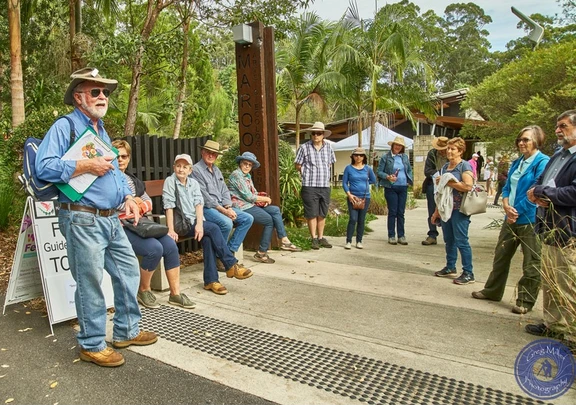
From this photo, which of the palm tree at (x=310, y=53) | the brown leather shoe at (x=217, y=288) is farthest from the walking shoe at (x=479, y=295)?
the palm tree at (x=310, y=53)

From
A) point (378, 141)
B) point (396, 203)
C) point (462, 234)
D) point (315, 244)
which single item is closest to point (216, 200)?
point (315, 244)

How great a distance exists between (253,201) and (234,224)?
49 cm

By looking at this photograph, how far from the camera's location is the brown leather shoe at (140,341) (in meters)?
3.58

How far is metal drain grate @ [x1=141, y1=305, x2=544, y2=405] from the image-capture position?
9.58 ft

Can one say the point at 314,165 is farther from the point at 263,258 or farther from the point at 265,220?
the point at 263,258

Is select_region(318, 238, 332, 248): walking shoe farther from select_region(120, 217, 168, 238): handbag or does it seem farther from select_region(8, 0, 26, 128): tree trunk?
select_region(8, 0, 26, 128): tree trunk

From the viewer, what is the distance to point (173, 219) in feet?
16.3

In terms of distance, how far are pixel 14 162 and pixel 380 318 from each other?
5773mm

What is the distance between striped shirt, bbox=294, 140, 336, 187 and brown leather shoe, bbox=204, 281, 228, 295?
9.31ft

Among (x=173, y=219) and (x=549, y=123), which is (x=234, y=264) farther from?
(x=549, y=123)

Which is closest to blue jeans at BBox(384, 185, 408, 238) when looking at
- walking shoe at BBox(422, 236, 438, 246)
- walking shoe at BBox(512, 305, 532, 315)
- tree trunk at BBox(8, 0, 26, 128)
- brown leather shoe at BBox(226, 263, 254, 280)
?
walking shoe at BBox(422, 236, 438, 246)

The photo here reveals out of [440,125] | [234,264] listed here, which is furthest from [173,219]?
[440,125]

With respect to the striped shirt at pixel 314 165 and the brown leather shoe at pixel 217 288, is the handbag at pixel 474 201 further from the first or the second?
the brown leather shoe at pixel 217 288

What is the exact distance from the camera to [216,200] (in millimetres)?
5586
